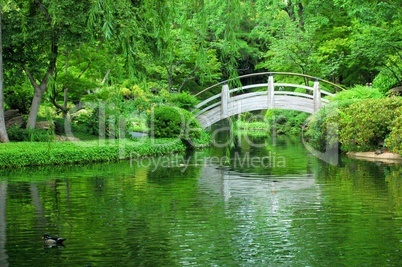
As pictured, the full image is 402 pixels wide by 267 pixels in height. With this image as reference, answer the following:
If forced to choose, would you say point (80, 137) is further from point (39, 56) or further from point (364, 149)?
point (364, 149)

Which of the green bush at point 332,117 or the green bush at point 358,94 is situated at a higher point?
the green bush at point 358,94

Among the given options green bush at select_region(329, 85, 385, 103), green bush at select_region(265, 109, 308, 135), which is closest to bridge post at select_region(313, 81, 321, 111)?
green bush at select_region(329, 85, 385, 103)

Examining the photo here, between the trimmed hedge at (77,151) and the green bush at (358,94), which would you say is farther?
the green bush at (358,94)

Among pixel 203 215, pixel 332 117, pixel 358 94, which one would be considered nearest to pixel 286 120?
pixel 358 94

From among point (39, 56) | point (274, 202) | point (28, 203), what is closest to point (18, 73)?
point (39, 56)

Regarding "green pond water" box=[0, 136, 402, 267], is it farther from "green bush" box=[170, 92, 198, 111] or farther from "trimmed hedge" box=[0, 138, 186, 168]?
"green bush" box=[170, 92, 198, 111]

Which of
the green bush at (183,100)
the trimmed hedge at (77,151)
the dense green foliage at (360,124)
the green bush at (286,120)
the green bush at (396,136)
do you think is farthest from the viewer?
the green bush at (286,120)

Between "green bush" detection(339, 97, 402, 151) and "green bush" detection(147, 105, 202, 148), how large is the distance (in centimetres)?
723

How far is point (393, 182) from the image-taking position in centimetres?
2148

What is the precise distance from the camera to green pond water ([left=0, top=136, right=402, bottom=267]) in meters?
11.9

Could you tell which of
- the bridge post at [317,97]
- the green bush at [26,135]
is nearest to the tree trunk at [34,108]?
the green bush at [26,135]

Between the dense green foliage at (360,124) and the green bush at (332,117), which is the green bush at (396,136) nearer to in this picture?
the dense green foliage at (360,124)

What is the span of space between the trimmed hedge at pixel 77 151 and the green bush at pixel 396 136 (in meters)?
9.58

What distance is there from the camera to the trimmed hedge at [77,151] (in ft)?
85.7
